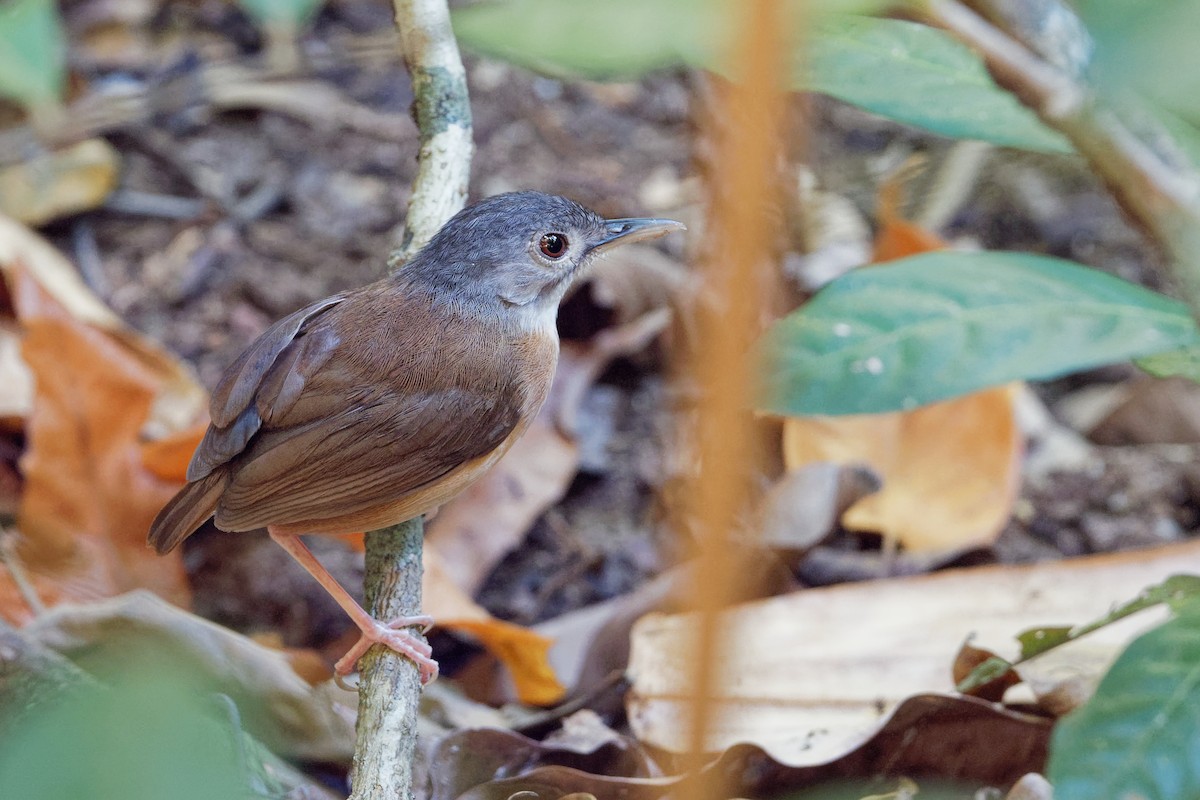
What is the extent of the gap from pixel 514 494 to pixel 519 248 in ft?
3.58

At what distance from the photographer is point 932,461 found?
3.94m

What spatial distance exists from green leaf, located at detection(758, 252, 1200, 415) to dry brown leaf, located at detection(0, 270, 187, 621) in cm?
218

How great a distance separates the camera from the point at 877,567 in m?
3.81

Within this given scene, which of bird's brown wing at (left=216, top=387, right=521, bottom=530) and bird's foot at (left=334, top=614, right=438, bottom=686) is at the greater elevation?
bird's brown wing at (left=216, top=387, right=521, bottom=530)

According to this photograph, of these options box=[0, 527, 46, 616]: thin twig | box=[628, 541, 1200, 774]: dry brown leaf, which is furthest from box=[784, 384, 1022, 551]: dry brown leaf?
box=[0, 527, 46, 616]: thin twig

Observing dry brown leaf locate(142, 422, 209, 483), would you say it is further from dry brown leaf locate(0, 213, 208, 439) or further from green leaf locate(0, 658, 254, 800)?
green leaf locate(0, 658, 254, 800)

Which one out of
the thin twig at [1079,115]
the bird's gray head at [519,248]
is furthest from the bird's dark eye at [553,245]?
the thin twig at [1079,115]

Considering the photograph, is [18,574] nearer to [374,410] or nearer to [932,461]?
[374,410]

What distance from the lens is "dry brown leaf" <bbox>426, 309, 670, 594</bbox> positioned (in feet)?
12.8

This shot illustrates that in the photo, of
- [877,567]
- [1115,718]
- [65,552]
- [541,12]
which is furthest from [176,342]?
[1115,718]

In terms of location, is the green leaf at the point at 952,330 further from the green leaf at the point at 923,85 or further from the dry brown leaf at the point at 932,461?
the dry brown leaf at the point at 932,461

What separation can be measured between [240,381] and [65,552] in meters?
1.14

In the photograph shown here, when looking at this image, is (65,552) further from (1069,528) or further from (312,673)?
(1069,528)

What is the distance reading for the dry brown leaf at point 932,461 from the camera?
381 cm
